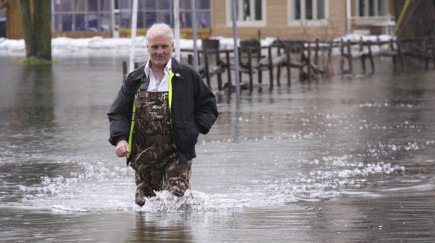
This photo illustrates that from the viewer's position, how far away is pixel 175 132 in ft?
32.8

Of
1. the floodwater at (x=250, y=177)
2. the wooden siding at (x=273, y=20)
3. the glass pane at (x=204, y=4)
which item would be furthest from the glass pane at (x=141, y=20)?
the floodwater at (x=250, y=177)

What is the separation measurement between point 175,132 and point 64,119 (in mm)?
11775

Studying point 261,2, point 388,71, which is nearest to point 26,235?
point 388,71

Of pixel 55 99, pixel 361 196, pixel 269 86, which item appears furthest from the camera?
pixel 269 86

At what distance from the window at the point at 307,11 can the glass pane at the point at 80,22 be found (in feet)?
42.7

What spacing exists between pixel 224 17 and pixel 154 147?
5679 cm

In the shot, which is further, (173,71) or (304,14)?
(304,14)

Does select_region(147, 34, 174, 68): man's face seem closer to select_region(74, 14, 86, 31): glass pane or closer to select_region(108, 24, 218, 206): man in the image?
select_region(108, 24, 218, 206): man

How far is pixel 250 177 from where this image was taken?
42.9 ft

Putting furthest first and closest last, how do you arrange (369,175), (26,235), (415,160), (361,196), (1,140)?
(1,140) → (415,160) → (369,175) → (361,196) → (26,235)

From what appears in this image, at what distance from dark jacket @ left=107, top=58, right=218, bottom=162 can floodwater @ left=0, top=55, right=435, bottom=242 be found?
0.58 meters

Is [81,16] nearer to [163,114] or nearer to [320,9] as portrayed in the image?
[320,9]

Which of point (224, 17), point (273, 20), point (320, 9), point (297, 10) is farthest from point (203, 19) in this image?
point (320, 9)

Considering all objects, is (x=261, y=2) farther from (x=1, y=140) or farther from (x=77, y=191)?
(x=77, y=191)
